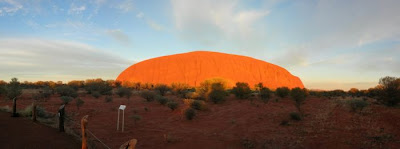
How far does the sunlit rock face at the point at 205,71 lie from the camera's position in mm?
63250

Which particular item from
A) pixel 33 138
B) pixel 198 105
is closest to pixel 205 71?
pixel 198 105

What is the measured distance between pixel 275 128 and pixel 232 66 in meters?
59.5

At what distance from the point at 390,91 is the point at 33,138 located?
18285 mm

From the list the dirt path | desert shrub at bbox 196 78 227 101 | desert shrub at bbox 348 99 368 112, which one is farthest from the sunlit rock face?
the dirt path

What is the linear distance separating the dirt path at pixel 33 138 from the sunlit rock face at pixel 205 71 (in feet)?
169

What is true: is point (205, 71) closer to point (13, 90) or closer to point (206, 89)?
point (206, 89)

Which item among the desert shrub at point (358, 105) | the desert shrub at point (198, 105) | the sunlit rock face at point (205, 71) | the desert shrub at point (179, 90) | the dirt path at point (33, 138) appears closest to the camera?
the dirt path at point (33, 138)

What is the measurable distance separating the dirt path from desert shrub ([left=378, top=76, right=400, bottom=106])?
54.4ft

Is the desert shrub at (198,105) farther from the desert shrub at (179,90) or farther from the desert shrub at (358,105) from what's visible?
the desert shrub at (179,90)

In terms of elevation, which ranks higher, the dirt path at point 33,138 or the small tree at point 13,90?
the small tree at point 13,90

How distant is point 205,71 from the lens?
212ft

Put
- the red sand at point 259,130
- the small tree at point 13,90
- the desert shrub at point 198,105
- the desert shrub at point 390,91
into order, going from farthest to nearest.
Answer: the small tree at point 13,90 → the desert shrub at point 198,105 → the desert shrub at point 390,91 → the red sand at point 259,130

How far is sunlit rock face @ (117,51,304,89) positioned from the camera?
208 ft

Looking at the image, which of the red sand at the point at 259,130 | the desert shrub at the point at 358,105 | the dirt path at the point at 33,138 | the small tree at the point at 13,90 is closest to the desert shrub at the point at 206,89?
the red sand at the point at 259,130
